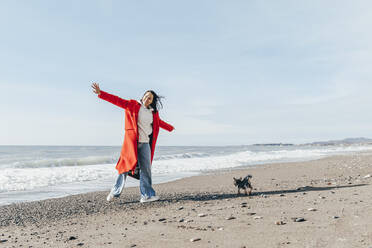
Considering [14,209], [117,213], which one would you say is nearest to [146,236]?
[117,213]

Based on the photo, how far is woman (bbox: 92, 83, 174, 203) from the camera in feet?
20.4

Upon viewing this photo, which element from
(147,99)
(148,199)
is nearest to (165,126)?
(147,99)

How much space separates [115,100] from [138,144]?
39.1 inches

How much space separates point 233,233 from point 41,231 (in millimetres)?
2539

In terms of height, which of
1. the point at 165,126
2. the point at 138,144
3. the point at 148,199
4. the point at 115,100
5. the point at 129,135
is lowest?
the point at 148,199

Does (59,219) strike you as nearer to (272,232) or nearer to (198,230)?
(198,230)

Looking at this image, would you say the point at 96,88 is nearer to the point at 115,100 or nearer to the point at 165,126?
the point at 115,100

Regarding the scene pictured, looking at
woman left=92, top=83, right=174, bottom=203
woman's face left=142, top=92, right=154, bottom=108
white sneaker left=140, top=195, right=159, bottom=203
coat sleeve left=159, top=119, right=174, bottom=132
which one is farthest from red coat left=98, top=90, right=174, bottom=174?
coat sleeve left=159, top=119, right=174, bottom=132

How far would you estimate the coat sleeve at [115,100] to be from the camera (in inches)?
234

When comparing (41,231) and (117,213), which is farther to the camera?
(117,213)

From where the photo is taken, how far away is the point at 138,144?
6.39 metres

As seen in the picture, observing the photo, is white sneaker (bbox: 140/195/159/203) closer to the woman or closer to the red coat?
the woman

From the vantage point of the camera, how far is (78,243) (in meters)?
3.47

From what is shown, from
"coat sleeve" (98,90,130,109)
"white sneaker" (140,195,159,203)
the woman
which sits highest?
"coat sleeve" (98,90,130,109)
